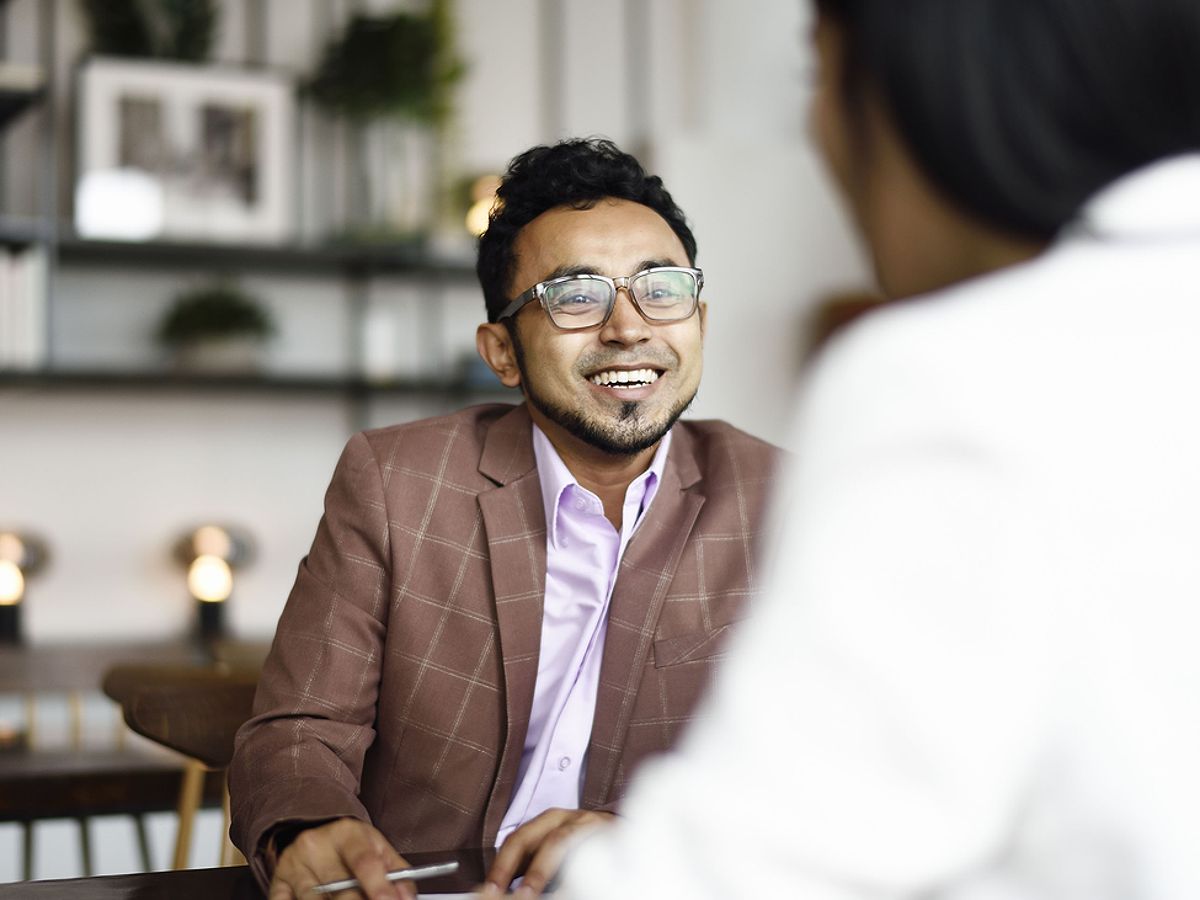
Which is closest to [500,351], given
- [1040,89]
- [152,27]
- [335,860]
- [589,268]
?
[589,268]

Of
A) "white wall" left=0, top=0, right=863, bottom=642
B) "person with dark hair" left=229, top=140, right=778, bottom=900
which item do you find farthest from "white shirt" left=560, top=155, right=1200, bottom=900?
"white wall" left=0, top=0, right=863, bottom=642

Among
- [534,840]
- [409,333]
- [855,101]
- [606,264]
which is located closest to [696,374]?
[606,264]

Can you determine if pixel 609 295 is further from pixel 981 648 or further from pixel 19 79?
pixel 19 79

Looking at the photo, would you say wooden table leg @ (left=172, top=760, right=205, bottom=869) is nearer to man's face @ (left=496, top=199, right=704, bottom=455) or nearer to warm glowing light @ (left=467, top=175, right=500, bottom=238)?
man's face @ (left=496, top=199, right=704, bottom=455)

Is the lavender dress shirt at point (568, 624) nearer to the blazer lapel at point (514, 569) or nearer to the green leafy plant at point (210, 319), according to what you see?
the blazer lapel at point (514, 569)

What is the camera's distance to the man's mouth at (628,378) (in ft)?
5.80

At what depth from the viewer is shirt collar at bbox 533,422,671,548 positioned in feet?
5.85

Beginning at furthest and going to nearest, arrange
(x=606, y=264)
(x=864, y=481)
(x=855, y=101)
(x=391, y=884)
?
1. (x=606, y=264)
2. (x=391, y=884)
3. (x=855, y=101)
4. (x=864, y=481)

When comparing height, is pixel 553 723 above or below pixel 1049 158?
below

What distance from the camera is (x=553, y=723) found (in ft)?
5.44

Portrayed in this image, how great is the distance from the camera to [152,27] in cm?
405

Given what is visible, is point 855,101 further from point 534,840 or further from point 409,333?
point 409,333

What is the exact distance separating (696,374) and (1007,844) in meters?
1.25

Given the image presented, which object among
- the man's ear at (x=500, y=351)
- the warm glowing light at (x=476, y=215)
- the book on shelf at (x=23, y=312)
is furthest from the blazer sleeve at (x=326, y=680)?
the warm glowing light at (x=476, y=215)
